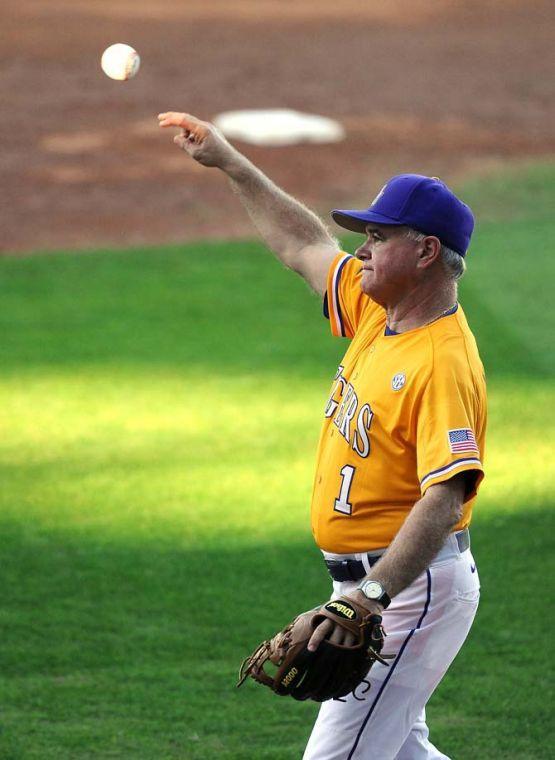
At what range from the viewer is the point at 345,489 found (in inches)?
134

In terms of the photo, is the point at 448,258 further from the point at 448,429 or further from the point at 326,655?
the point at 326,655

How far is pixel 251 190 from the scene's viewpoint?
4141mm

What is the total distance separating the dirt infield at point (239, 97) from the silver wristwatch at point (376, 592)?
10.2 metres

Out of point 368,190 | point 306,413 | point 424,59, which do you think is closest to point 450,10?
point 424,59

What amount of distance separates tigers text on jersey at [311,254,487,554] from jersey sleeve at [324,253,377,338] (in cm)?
25

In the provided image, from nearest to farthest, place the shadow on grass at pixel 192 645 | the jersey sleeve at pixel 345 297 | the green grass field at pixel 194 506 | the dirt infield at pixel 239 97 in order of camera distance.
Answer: the jersey sleeve at pixel 345 297
the shadow on grass at pixel 192 645
the green grass field at pixel 194 506
the dirt infield at pixel 239 97

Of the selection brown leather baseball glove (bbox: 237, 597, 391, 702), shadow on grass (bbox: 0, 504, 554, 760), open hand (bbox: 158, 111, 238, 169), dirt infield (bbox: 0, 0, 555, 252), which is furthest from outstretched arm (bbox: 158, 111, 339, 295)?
dirt infield (bbox: 0, 0, 555, 252)

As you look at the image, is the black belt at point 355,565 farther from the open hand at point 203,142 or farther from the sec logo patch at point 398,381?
the open hand at point 203,142

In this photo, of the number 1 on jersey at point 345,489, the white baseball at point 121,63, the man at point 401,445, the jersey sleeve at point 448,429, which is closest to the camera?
the jersey sleeve at point 448,429

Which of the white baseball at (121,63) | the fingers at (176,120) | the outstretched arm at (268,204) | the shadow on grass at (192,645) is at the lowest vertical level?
the shadow on grass at (192,645)

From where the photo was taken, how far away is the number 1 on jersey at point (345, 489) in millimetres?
3395

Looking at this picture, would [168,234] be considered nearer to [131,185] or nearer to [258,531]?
[131,185]

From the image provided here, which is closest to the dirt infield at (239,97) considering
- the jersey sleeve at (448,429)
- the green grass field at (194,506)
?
the green grass field at (194,506)

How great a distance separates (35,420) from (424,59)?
42.5 feet
